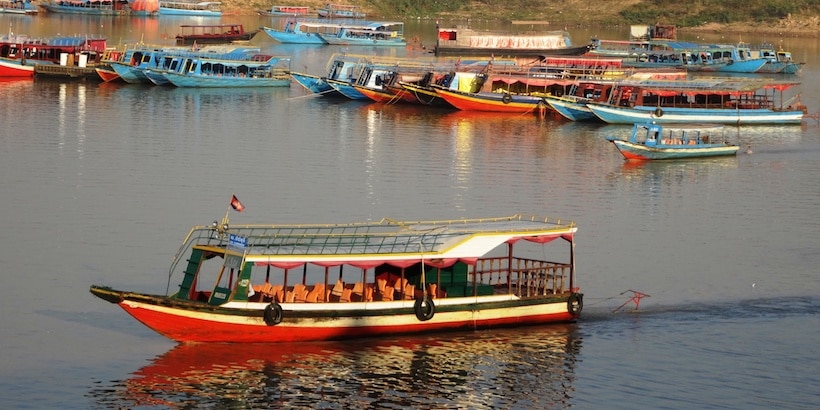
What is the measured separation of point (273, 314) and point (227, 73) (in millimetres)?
59176

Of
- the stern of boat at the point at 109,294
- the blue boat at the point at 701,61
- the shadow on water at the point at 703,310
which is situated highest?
the blue boat at the point at 701,61

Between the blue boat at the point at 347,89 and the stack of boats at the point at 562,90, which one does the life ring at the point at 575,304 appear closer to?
the stack of boats at the point at 562,90

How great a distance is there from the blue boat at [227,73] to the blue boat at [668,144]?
96.5 ft

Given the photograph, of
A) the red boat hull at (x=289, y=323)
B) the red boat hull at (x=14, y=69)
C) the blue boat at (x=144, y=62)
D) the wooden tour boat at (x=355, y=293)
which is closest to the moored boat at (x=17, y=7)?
the blue boat at (x=144, y=62)

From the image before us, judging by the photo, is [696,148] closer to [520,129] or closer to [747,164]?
[747,164]

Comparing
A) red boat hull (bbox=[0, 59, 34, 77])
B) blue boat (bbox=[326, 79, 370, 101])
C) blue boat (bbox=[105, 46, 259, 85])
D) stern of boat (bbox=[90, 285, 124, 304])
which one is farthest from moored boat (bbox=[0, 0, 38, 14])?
stern of boat (bbox=[90, 285, 124, 304])

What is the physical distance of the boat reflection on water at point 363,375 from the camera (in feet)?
101

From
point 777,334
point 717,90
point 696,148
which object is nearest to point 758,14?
point 717,90

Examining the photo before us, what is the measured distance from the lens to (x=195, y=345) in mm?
33312

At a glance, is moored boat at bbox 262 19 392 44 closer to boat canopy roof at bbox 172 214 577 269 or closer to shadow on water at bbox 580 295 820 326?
shadow on water at bbox 580 295 820 326

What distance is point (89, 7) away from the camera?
14900 centimetres

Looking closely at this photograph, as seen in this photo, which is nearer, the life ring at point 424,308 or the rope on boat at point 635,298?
the life ring at point 424,308

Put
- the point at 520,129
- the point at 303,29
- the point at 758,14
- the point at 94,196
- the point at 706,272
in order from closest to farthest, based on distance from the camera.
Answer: the point at 706,272
the point at 94,196
the point at 520,129
the point at 303,29
the point at 758,14

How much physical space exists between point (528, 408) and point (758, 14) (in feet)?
444
